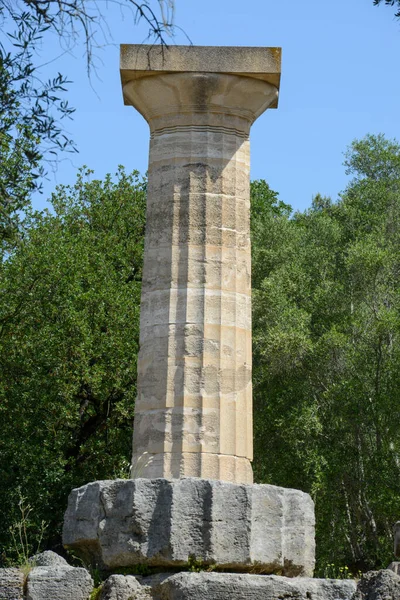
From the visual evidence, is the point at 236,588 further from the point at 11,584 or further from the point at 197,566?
the point at 11,584

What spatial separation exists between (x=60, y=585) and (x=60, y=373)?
1383cm

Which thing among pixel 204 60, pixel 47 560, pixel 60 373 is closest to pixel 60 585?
pixel 47 560

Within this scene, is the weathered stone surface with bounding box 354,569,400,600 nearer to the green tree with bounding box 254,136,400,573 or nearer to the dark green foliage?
the dark green foliage

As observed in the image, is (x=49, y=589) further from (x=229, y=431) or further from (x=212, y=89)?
(x=212, y=89)

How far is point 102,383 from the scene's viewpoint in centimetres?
2083

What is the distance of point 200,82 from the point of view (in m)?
9.35

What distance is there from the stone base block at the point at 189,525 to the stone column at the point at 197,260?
4.78 ft

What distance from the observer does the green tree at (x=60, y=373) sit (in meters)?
19.8

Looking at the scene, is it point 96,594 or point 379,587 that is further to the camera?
point 96,594

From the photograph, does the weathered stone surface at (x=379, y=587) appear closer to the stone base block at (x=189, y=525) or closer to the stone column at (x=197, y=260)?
the stone base block at (x=189, y=525)

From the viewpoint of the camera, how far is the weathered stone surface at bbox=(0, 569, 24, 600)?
6539 millimetres

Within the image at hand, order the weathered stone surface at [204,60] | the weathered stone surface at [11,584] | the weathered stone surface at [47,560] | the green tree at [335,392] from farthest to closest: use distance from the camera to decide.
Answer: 1. the green tree at [335,392]
2. the weathered stone surface at [204,60]
3. the weathered stone surface at [47,560]
4. the weathered stone surface at [11,584]

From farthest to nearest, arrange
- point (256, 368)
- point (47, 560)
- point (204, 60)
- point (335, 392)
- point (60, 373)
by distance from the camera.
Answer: point (256, 368) < point (335, 392) < point (60, 373) < point (204, 60) < point (47, 560)

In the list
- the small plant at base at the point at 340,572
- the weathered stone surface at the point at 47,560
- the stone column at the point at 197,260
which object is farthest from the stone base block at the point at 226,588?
the small plant at base at the point at 340,572
